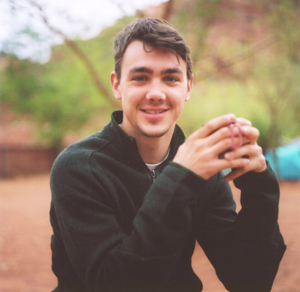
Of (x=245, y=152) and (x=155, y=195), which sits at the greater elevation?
(x=245, y=152)

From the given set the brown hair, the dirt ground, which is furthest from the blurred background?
the brown hair

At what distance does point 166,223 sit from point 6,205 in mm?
13438

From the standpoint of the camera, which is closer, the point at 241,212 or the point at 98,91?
the point at 241,212

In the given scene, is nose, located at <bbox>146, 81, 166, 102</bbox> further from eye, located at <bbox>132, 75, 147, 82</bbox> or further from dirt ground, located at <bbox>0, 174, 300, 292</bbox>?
dirt ground, located at <bbox>0, 174, 300, 292</bbox>

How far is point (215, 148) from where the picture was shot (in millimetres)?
1469

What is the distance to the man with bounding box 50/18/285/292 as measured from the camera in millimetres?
1514

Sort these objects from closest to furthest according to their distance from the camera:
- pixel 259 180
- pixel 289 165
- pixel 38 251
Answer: pixel 259 180, pixel 38 251, pixel 289 165

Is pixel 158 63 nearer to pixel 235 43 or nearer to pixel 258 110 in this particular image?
pixel 235 43

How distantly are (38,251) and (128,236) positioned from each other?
6.25 meters

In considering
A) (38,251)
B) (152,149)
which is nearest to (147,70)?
(152,149)

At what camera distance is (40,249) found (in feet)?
23.7

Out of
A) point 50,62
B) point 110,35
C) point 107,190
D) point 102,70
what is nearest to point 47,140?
point 50,62

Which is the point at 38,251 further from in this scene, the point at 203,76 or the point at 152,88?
the point at 152,88

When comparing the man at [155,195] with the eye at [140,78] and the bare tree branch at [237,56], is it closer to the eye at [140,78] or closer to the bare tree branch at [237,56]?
the eye at [140,78]
